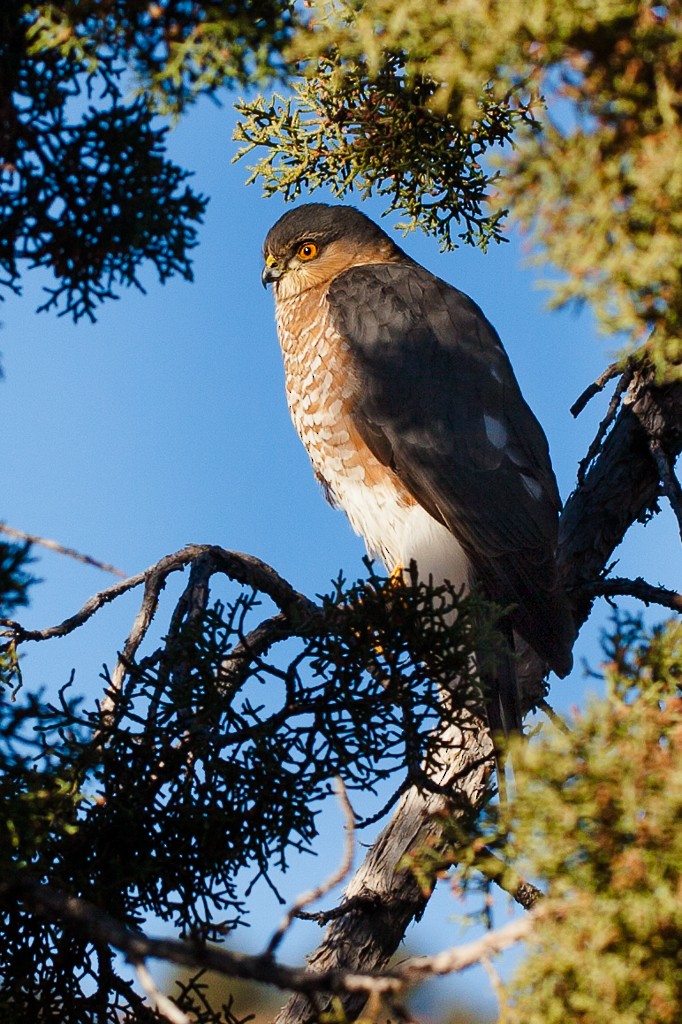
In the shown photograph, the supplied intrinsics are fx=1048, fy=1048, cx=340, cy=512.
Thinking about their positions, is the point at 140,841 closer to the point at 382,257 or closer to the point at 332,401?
the point at 332,401

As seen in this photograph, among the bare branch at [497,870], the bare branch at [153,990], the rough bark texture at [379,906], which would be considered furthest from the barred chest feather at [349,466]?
the bare branch at [153,990]

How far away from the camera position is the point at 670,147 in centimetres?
197

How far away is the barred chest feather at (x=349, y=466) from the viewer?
4.00 meters

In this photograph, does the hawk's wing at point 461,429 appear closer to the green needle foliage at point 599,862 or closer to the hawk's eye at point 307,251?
the hawk's eye at point 307,251

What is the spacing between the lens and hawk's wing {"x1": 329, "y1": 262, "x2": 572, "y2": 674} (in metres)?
3.82

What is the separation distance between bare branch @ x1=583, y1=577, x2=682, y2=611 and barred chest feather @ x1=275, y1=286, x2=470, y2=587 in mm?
607

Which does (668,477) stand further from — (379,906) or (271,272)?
(271,272)

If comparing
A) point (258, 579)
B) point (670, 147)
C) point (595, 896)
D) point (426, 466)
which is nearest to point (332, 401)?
point (426, 466)

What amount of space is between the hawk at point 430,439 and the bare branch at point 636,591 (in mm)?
323

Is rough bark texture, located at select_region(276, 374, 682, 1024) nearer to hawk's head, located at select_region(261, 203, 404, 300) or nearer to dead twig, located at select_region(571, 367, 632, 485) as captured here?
dead twig, located at select_region(571, 367, 632, 485)

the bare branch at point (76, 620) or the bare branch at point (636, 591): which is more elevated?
the bare branch at point (636, 591)

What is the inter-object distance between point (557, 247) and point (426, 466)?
2028mm

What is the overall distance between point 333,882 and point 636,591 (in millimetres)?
2278

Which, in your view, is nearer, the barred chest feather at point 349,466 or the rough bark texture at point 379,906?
the rough bark texture at point 379,906
